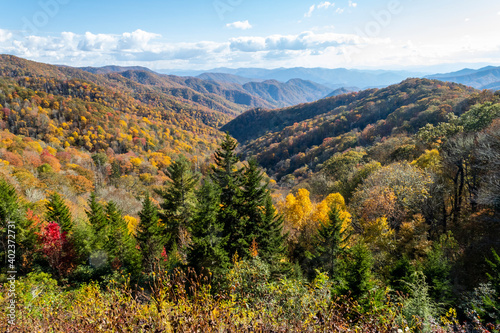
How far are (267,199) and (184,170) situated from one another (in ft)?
27.3

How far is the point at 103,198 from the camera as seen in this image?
4134cm

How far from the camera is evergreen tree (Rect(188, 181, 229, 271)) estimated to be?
557 inches

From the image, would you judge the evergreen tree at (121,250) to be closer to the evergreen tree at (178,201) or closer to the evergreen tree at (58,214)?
the evergreen tree at (58,214)

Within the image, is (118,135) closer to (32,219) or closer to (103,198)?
(103,198)

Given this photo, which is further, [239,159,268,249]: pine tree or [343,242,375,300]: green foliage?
[239,159,268,249]: pine tree

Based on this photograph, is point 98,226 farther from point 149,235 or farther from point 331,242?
point 331,242

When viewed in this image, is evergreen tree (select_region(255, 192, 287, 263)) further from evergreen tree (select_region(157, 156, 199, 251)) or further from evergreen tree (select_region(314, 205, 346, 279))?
evergreen tree (select_region(157, 156, 199, 251))

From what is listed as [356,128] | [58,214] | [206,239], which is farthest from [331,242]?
[356,128]

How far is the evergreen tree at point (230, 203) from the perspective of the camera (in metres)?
16.5

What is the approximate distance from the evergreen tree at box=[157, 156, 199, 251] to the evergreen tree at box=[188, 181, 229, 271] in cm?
679

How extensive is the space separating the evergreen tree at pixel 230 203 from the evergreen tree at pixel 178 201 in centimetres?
466

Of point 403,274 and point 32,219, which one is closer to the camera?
point 403,274

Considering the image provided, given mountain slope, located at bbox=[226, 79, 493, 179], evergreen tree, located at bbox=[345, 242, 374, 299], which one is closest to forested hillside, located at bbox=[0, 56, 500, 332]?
evergreen tree, located at bbox=[345, 242, 374, 299]

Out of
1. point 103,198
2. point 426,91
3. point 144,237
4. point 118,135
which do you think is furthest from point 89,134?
point 426,91
